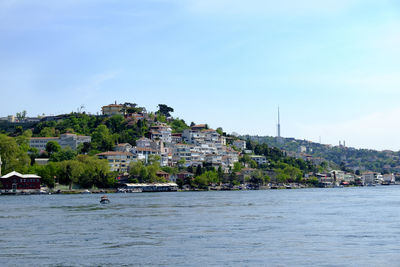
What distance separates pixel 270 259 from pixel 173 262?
3.74 m

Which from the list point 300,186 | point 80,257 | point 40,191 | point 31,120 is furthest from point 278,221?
point 31,120

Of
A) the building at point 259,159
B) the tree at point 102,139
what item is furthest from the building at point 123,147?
the building at point 259,159

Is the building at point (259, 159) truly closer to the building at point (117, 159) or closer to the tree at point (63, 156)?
the building at point (117, 159)

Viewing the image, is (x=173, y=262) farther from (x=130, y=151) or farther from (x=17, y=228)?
(x=130, y=151)

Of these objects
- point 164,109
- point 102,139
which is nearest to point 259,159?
point 164,109

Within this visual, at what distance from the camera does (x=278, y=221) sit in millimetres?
35719

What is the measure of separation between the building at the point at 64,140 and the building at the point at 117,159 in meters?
17.4

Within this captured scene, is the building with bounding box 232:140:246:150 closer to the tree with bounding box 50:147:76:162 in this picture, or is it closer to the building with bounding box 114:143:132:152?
the building with bounding box 114:143:132:152

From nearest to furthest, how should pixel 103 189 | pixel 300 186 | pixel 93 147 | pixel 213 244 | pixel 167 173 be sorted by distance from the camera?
pixel 213 244, pixel 103 189, pixel 167 173, pixel 93 147, pixel 300 186

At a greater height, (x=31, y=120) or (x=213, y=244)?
(x=31, y=120)

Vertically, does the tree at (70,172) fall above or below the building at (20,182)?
above

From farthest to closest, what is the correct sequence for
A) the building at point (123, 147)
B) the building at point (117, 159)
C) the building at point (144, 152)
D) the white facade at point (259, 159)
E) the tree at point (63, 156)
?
the white facade at point (259, 159)
the building at point (123, 147)
the building at point (144, 152)
the building at point (117, 159)
the tree at point (63, 156)

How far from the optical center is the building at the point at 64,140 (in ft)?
441

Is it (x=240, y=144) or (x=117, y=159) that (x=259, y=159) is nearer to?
(x=240, y=144)
